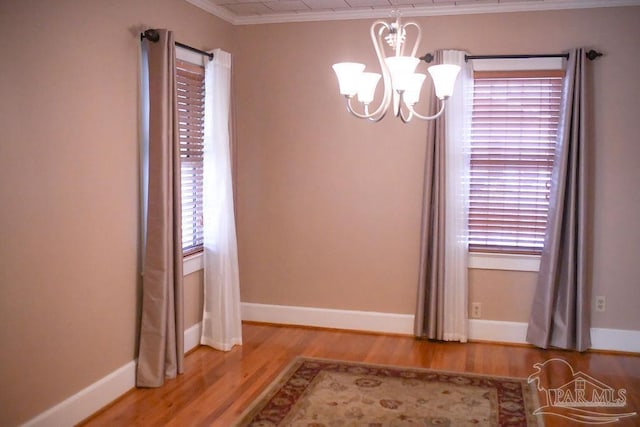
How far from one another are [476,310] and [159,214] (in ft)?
8.48

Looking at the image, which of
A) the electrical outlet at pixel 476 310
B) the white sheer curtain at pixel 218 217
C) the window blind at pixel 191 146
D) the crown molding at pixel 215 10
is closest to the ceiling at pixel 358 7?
the crown molding at pixel 215 10

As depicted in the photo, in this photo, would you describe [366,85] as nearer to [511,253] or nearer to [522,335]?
[511,253]

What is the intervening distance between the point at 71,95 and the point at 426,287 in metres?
2.94

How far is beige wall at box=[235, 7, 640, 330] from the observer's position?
14.6 ft

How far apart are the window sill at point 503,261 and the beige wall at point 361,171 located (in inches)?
3.0

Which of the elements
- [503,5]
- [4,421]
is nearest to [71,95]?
[4,421]

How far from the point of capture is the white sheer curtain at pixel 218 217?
4512 mm

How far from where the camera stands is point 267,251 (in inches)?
207

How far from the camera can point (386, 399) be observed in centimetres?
366

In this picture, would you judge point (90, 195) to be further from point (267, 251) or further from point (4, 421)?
point (267, 251)

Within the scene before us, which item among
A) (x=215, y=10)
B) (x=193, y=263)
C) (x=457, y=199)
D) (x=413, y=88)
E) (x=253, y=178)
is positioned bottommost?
(x=193, y=263)

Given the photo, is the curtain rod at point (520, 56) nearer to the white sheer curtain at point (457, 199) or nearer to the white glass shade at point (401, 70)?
the white sheer curtain at point (457, 199)

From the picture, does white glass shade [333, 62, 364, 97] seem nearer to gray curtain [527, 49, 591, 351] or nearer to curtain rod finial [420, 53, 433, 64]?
curtain rod finial [420, 53, 433, 64]

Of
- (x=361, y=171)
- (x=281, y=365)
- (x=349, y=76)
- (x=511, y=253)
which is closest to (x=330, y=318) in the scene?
(x=281, y=365)
